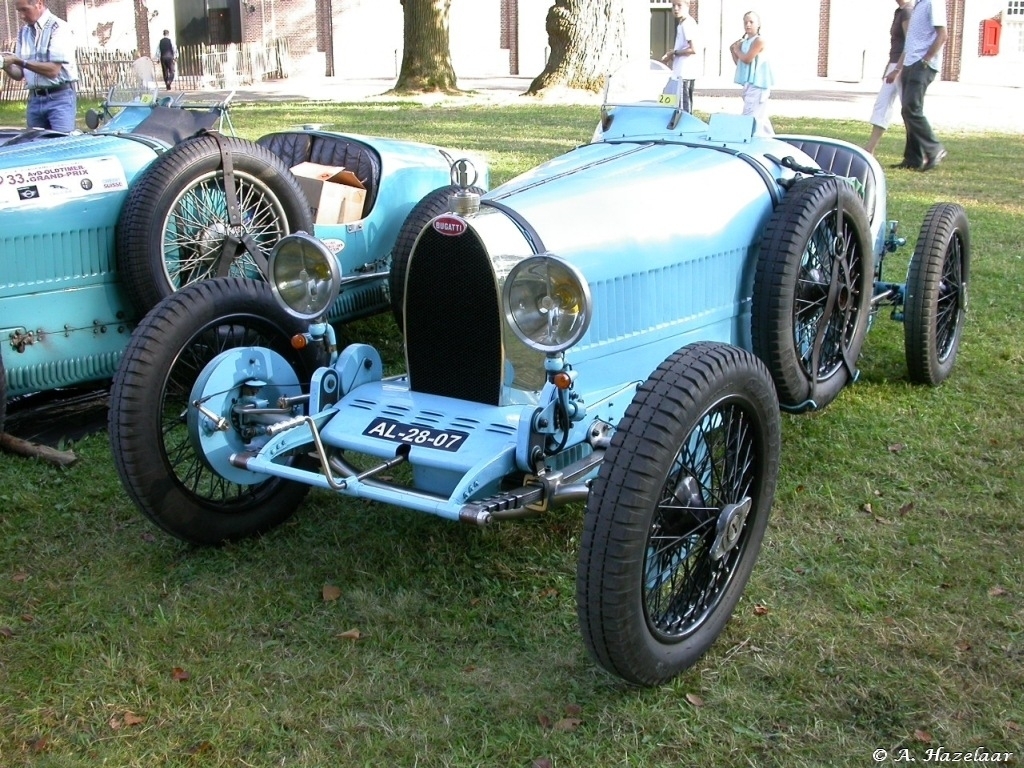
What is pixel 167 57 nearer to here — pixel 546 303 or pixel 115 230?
pixel 115 230

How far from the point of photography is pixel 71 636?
351cm

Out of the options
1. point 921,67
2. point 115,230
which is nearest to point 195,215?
point 115,230

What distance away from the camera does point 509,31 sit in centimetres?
3472

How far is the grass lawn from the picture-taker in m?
2.98

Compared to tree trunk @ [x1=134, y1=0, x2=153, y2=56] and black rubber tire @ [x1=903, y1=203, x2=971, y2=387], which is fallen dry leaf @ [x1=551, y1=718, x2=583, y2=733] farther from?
tree trunk @ [x1=134, y1=0, x2=153, y2=56]

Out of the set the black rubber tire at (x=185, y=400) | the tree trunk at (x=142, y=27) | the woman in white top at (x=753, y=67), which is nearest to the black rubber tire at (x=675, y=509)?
the black rubber tire at (x=185, y=400)

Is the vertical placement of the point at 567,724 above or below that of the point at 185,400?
below

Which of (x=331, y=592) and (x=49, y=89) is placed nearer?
(x=331, y=592)

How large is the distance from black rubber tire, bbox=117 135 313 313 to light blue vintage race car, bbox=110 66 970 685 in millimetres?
971

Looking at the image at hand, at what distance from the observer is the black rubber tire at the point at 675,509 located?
291cm

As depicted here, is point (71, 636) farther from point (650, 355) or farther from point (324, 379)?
point (650, 355)

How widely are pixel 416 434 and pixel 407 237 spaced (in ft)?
5.22

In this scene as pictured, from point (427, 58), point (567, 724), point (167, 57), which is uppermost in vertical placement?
point (167, 57)

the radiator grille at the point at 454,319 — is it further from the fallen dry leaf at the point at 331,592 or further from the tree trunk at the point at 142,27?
the tree trunk at the point at 142,27
